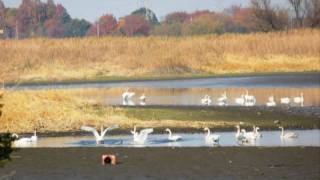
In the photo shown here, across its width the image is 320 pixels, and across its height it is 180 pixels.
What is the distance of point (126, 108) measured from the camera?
103 ft

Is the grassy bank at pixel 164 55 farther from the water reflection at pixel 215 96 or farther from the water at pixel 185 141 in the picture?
the water at pixel 185 141

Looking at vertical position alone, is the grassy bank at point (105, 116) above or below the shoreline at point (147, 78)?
above

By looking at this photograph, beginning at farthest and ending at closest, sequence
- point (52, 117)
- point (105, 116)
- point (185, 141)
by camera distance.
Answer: point (105, 116)
point (52, 117)
point (185, 141)

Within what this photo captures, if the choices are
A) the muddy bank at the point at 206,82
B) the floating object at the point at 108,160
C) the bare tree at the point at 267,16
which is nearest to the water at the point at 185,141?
the floating object at the point at 108,160

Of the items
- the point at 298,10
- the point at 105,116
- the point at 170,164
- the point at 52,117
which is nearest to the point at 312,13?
the point at 298,10

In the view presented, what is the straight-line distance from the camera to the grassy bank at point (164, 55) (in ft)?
197

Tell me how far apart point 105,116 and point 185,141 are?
635 cm

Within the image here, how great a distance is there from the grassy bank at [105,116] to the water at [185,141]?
5.85 ft

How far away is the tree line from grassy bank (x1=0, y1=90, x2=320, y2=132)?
44.5 meters

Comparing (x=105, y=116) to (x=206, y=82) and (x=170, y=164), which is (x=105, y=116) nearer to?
(x=170, y=164)

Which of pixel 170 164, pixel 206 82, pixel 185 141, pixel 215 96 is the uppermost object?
pixel 170 164

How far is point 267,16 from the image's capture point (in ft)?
243

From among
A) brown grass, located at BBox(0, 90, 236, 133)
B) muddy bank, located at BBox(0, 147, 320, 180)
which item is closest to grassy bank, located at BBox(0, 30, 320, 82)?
brown grass, located at BBox(0, 90, 236, 133)

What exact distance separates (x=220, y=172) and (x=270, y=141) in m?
6.49
